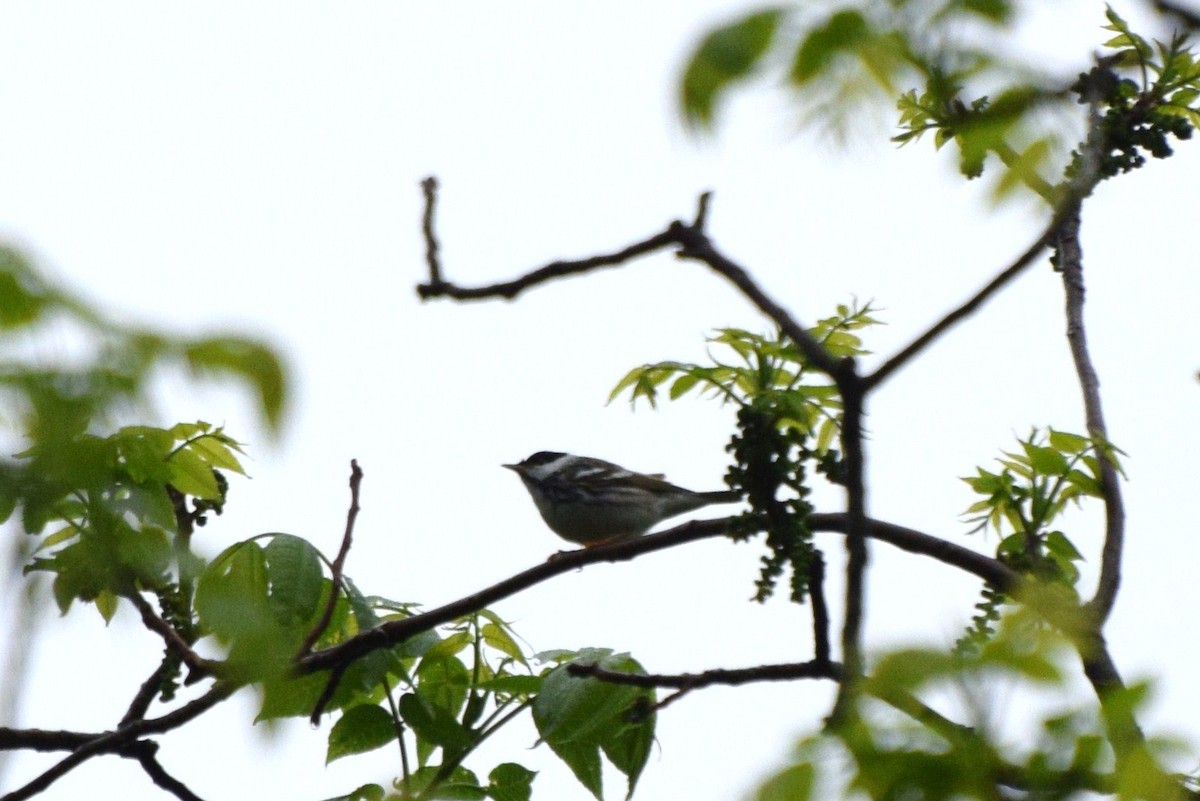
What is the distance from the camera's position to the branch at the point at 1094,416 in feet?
10.4

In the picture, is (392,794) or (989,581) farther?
(392,794)

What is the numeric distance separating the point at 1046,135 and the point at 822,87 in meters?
0.39

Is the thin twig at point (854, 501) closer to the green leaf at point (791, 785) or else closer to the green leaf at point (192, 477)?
the green leaf at point (791, 785)

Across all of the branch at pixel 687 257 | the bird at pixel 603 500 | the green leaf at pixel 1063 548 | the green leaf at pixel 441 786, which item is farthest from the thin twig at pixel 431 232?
the bird at pixel 603 500

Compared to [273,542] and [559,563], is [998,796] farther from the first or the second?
[273,542]

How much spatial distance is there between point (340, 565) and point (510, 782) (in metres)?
0.72

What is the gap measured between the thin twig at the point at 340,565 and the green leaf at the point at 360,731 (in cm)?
45

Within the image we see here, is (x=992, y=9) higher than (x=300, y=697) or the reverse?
the reverse

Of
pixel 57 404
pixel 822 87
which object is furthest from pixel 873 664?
pixel 57 404

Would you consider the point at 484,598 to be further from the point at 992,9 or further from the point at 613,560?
the point at 992,9

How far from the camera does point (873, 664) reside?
1.70m

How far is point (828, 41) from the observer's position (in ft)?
5.36

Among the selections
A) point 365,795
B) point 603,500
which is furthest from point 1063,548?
point 603,500

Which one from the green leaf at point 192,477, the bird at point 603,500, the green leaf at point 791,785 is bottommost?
the green leaf at point 791,785
